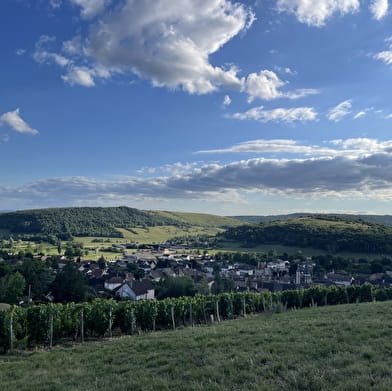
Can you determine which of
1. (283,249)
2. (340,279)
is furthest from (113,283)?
(283,249)

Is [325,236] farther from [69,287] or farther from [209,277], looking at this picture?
[69,287]

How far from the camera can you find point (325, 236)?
121 meters

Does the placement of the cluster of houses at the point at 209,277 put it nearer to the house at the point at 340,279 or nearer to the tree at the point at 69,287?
the house at the point at 340,279

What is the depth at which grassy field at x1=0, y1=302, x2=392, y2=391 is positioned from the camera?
6.75 m

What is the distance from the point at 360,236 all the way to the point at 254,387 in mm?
116438

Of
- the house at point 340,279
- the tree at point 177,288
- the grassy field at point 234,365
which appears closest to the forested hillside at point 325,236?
the house at point 340,279

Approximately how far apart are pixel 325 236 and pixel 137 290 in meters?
86.8

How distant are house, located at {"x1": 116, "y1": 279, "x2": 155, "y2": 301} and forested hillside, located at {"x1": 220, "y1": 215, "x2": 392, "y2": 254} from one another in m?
74.3

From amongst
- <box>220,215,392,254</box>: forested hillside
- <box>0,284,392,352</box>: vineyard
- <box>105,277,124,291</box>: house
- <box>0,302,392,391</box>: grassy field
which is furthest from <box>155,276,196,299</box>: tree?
<box>220,215,392,254</box>: forested hillside

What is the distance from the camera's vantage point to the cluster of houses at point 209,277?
193 feet

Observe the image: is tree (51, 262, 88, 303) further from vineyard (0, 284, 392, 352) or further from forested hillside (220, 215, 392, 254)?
forested hillside (220, 215, 392, 254)

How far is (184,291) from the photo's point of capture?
49.2m

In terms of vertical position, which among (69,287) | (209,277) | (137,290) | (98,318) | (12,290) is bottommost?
(209,277)

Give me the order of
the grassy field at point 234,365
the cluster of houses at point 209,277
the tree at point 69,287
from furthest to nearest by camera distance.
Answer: the cluster of houses at point 209,277
the tree at point 69,287
the grassy field at point 234,365
